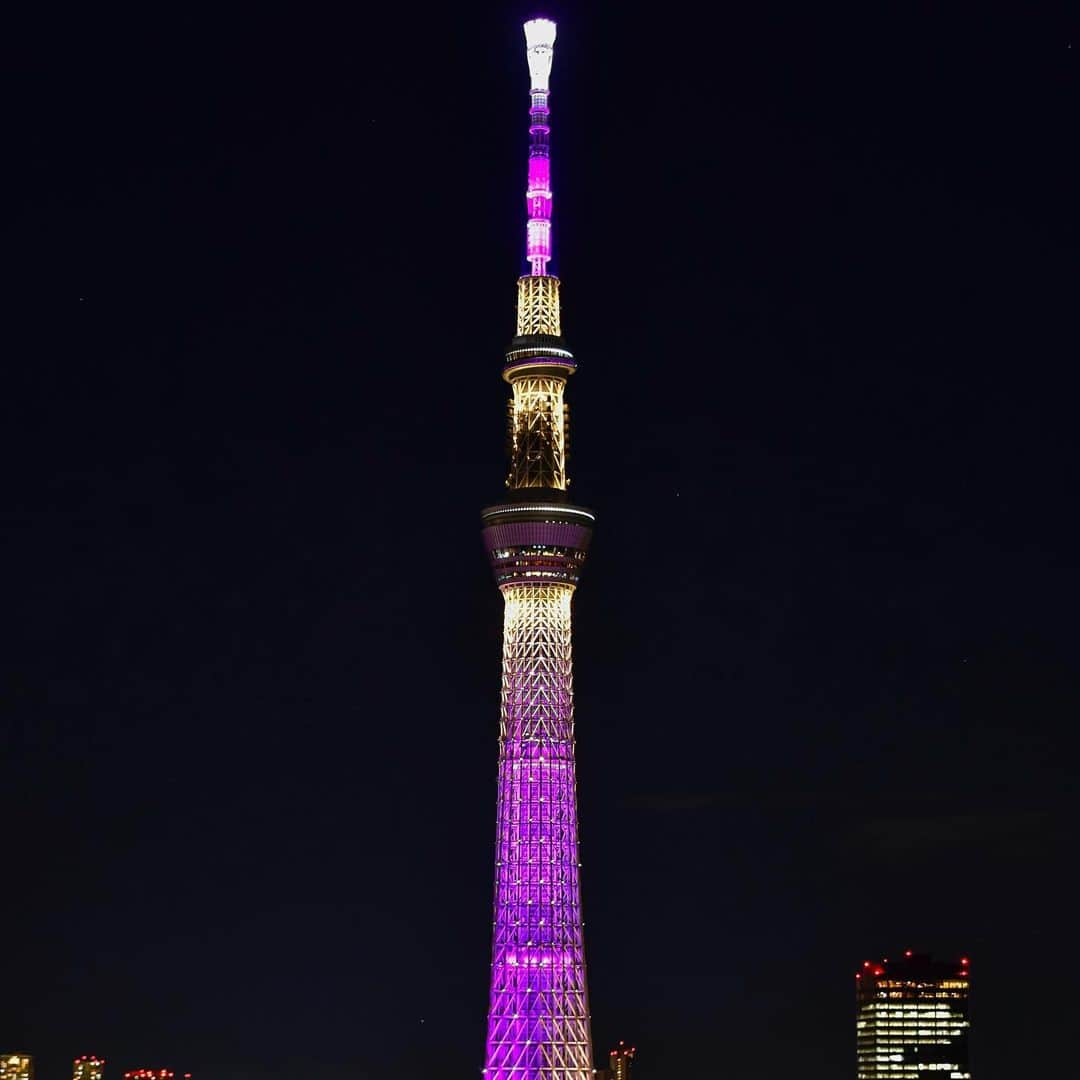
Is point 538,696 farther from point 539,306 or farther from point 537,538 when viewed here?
point 539,306

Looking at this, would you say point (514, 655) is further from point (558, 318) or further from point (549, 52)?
point (549, 52)

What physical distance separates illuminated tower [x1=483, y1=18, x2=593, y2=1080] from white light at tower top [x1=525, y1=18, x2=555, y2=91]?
9 centimetres

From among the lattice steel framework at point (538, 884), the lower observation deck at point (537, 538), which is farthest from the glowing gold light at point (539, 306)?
the lattice steel framework at point (538, 884)

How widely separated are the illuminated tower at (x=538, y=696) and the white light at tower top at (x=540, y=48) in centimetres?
9

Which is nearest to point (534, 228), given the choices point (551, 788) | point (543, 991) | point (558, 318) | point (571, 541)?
point (558, 318)

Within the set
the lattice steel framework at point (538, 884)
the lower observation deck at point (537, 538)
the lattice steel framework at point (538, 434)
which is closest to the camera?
the lattice steel framework at point (538, 884)

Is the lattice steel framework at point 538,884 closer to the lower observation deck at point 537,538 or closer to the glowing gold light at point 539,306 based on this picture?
the lower observation deck at point 537,538

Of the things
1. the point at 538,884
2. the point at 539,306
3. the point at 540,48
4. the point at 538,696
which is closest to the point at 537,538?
the point at 538,696

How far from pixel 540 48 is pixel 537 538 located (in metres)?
30.5

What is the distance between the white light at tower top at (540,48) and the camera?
500ft

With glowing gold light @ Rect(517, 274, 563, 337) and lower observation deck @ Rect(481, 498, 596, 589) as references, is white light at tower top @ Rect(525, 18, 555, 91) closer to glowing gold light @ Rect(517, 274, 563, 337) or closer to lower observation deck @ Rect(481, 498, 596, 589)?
glowing gold light @ Rect(517, 274, 563, 337)

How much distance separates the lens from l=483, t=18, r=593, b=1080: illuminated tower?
5812 inches

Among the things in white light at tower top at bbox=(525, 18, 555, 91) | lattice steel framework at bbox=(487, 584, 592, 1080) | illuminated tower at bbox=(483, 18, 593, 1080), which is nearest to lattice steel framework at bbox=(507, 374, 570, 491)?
illuminated tower at bbox=(483, 18, 593, 1080)

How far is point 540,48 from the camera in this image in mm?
153375
